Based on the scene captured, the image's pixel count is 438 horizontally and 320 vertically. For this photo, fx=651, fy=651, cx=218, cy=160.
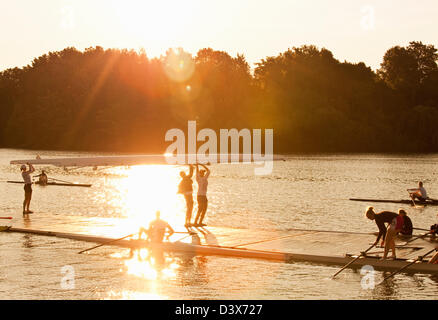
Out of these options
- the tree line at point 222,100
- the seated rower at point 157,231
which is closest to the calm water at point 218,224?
the seated rower at point 157,231

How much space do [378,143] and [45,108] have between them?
79.7 meters

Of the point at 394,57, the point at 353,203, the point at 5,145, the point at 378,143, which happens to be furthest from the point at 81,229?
the point at 5,145

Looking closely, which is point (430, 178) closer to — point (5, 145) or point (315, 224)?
point (315, 224)

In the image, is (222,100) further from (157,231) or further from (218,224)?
(157,231)

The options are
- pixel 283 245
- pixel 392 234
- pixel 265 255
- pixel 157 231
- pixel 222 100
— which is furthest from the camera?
pixel 222 100

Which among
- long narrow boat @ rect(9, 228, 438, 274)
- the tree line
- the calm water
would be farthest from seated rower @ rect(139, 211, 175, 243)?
the tree line

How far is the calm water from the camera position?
A: 17.9 m

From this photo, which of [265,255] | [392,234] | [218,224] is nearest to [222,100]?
[218,224]

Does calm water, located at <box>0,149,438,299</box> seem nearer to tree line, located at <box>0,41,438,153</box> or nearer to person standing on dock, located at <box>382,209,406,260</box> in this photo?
person standing on dock, located at <box>382,209,406,260</box>

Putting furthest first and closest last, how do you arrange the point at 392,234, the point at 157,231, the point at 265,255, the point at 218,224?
1. the point at 218,224
2. the point at 157,231
3. the point at 265,255
4. the point at 392,234

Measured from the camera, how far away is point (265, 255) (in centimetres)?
2119

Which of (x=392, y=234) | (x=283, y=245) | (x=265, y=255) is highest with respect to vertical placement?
(x=392, y=234)

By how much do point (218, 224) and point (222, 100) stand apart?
365 ft

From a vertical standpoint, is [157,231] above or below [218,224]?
above
